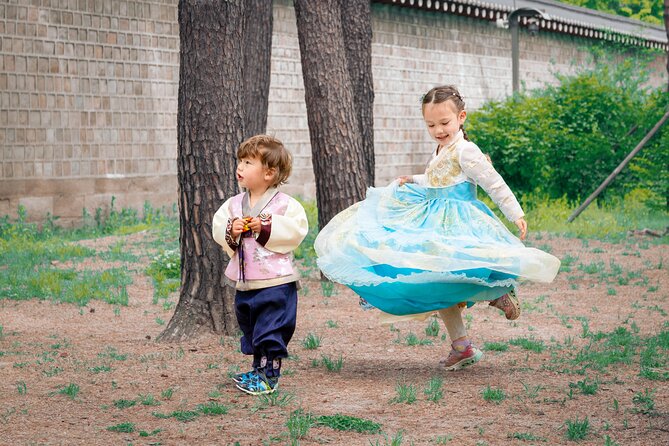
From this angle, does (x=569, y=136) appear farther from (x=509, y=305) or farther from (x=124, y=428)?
(x=124, y=428)

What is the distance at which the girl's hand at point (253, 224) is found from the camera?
5.47 meters

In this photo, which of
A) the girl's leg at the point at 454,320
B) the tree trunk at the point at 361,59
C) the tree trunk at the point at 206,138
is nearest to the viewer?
the girl's leg at the point at 454,320

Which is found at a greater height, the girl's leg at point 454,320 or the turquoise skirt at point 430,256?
the turquoise skirt at point 430,256

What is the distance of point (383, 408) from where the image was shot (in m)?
5.30

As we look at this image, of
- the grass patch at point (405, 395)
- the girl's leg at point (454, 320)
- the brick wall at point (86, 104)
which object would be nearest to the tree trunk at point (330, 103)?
the girl's leg at point (454, 320)

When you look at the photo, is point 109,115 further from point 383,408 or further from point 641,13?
point 641,13

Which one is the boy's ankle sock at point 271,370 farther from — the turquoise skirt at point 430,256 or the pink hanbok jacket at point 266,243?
the turquoise skirt at point 430,256

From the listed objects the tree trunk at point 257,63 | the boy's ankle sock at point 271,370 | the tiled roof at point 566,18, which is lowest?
the boy's ankle sock at point 271,370

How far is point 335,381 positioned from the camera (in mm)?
5965

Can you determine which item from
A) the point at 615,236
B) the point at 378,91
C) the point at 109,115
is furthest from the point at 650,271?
the point at 378,91

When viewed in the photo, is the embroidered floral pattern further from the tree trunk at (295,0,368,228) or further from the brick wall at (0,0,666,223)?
the brick wall at (0,0,666,223)

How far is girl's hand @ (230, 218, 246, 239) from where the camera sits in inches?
216

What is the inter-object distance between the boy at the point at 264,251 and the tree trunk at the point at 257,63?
493 cm

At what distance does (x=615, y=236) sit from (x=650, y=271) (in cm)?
293
